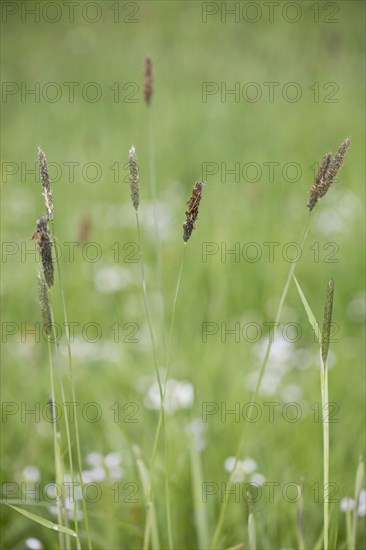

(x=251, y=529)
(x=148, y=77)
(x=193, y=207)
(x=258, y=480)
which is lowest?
(x=258, y=480)

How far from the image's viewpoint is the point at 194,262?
2674 mm

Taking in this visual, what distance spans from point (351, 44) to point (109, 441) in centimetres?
511

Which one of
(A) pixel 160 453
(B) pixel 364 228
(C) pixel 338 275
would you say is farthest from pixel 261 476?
(B) pixel 364 228

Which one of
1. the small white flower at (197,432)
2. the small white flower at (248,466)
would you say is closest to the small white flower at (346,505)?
the small white flower at (248,466)

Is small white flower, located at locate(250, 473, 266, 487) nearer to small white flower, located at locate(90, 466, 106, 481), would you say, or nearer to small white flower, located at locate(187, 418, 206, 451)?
small white flower, located at locate(187, 418, 206, 451)

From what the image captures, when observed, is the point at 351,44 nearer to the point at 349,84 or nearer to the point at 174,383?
the point at 349,84

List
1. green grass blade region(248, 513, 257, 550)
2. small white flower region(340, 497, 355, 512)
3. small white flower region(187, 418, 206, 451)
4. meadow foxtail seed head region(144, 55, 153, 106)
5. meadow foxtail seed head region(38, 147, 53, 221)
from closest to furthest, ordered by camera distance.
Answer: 1. meadow foxtail seed head region(38, 147, 53, 221)
2. green grass blade region(248, 513, 257, 550)
3. small white flower region(340, 497, 355, 512)
4. meadow foxtail seed head region(144, 55, 153, 106)
5. small white flower region(187, 418, 206, 451)

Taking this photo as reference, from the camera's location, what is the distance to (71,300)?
2.34m

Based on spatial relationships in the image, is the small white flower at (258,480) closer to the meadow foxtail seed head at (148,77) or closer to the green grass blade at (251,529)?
the green grass blade at (251,529)

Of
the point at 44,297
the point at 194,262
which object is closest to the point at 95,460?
the point at 44,297

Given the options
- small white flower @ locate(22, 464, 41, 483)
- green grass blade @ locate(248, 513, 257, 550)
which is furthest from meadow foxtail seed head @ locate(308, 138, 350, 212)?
small white flower @ locate(22, 464, 41, 483)

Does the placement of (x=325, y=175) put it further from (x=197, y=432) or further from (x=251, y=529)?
(x=197, y=432)

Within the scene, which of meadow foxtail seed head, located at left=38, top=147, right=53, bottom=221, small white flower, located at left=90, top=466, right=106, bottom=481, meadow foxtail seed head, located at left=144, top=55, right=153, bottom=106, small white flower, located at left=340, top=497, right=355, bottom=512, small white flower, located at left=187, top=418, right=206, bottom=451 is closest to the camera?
meadow foxtail seed head, located at left=38, top=147, right=53, bottom=221

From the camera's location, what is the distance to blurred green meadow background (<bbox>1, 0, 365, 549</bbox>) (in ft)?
4.80
